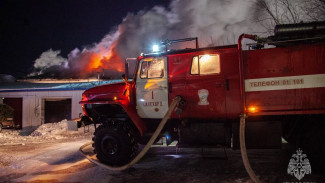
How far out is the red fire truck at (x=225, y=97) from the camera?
16.0 ft

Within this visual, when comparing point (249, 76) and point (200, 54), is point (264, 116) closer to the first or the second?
point (249, 76)

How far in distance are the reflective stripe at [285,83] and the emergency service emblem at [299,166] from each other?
1.68m

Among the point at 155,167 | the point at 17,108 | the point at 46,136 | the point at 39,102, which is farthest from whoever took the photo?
the point at 17,108

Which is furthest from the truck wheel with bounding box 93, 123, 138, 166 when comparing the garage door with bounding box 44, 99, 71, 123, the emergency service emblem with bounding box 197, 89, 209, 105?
the garage door with bounding box 44, 99, 71, 123

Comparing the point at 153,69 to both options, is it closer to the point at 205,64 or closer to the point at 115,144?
the point at 205,64

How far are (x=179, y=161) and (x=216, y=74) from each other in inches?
111

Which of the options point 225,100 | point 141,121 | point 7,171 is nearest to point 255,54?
point 225,100

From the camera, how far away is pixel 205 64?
560 cm

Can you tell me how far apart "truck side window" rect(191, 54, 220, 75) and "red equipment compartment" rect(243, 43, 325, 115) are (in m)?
0.70

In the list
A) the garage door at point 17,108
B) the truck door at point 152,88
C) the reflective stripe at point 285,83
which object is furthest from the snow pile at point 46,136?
the reflective stripe at point 285,83

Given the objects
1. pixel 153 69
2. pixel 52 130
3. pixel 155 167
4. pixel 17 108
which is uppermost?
pixel 153 69

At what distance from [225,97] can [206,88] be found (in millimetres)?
525

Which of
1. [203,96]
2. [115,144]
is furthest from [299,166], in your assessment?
[115,144]

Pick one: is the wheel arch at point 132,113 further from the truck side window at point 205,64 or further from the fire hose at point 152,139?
the truck side window at point 205,64
